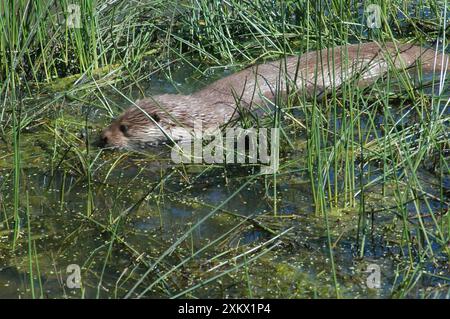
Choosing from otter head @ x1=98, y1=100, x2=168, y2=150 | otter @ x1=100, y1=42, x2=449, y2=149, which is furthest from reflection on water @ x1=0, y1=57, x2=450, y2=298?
otter @ x1=100, y1=42, x2=449, y2=149

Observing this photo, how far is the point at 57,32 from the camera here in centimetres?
584

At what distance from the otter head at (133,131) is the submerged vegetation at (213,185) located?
0.14m

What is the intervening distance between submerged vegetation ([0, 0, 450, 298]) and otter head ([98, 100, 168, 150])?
14 centimetres

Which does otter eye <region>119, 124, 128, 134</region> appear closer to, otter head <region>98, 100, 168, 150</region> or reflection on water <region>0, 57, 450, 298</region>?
otter head <region>98, 100, 168, 150</region>

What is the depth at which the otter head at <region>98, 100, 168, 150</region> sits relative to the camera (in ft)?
16.9

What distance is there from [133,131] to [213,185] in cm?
97

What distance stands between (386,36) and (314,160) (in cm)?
196

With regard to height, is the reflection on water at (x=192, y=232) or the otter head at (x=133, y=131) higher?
the otter head at (x=133, y=131)

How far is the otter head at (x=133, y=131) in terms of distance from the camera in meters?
5.14

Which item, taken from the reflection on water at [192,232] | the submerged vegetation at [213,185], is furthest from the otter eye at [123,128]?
the reflection on water at [192,232]

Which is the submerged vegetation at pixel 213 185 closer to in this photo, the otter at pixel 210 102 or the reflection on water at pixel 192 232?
the reflection on water at pixel 192 232

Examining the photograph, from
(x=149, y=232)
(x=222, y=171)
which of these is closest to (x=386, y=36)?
(x=222, y=171)

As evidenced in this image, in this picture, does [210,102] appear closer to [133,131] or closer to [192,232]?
[133,131]
